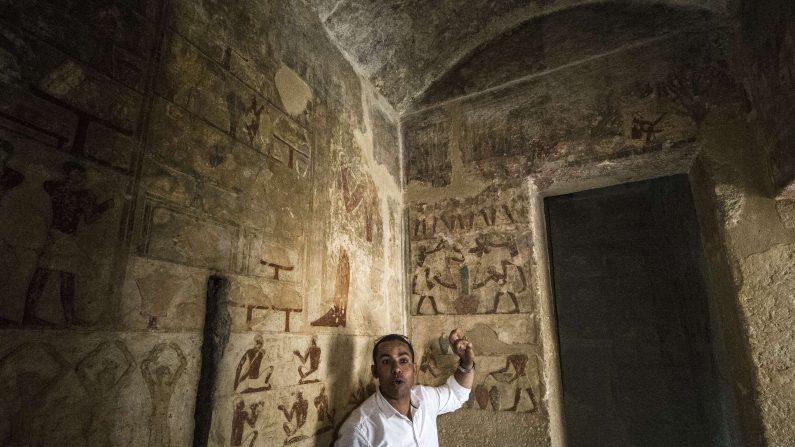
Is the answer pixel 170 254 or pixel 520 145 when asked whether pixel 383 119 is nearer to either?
pixel 520 145

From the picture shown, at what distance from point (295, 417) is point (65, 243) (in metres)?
1.22

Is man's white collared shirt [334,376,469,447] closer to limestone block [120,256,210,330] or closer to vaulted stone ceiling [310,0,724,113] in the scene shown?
limestone block [120,256,210,330]

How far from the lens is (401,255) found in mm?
3184

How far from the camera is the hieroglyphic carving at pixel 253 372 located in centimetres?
166

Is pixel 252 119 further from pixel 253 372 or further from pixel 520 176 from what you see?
pixel 520 176

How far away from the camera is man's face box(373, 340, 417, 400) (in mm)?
2291

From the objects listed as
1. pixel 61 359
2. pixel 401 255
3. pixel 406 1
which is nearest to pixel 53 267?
pixel 61 359

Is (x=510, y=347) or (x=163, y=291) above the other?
(x=163, y=291)

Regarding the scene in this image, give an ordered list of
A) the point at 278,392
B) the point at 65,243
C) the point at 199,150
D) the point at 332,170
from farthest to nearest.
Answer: the point at 332,170, the point at 278,392, the point at 199,150, the point at 65,243

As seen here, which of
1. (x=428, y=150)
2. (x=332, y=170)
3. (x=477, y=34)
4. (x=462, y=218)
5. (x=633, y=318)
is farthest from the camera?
(x=633, y=318)

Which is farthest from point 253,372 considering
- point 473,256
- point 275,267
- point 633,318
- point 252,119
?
point 633,318

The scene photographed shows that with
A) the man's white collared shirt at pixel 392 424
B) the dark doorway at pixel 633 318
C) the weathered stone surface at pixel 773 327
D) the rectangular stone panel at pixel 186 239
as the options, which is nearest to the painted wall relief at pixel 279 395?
the man's white collared shirt at pixel 392 424

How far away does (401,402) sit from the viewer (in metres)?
2.33

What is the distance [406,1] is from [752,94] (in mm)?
2132
